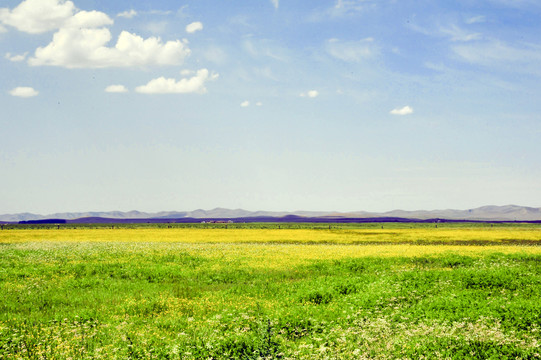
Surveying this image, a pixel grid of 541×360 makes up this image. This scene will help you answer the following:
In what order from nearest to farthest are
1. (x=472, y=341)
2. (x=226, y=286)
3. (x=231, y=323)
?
(x=472, y=341), (x=231, y=323), (x=226, y=286)

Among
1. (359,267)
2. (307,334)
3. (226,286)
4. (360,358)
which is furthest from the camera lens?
(359,267)

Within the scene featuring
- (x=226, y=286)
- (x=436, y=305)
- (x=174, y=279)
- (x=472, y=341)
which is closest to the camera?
(x=472, y=341)

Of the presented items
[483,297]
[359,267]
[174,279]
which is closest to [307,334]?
[483,297]

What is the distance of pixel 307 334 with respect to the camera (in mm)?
15281

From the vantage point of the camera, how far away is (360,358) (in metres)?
11.5

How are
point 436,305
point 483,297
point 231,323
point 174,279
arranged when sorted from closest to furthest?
point 231,323 → point 436,305 → point 483,297 → point 174,279

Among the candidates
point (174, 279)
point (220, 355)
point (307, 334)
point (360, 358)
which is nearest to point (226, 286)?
point (174, 279)

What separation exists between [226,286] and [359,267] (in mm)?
12034

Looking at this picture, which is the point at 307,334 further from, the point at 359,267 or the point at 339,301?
the point at 359,267

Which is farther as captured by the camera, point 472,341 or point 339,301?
point 339,301

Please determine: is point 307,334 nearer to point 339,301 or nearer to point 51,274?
point 339,301

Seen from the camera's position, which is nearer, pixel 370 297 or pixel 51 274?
pixel 370 297

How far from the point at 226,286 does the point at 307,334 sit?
476 inches

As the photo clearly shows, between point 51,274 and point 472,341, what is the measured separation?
26550 millimetres
